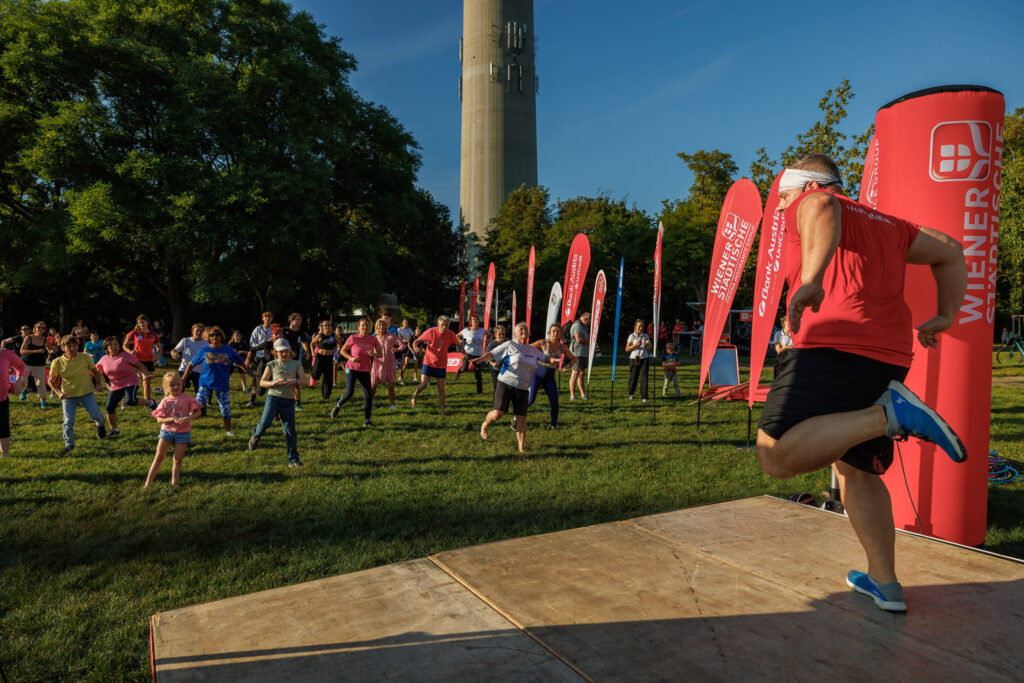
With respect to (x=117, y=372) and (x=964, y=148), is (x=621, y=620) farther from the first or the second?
(x=117, y=372)

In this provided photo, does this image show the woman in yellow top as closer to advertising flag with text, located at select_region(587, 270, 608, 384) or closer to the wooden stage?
the wooden stage

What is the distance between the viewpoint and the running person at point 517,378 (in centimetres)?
851

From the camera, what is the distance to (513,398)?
8648mm

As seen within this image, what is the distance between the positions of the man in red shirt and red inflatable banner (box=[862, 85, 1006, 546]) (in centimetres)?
159

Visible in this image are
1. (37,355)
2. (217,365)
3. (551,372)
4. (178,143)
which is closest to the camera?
(217,365)

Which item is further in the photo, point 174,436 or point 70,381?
point 70,381

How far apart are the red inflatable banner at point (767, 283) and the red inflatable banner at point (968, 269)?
7.90 feet

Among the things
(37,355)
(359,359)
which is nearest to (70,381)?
(359,359)

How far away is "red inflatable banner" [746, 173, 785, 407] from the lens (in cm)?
680

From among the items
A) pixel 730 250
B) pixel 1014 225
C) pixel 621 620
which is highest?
pixel 1014 225

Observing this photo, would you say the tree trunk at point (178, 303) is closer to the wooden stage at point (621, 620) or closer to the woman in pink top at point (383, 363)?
the woman in pink top at point (383, 363)

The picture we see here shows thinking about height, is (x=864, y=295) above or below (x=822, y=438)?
above

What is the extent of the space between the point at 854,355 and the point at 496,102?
246ft

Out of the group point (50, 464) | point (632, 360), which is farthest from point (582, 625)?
point (632, 360)
